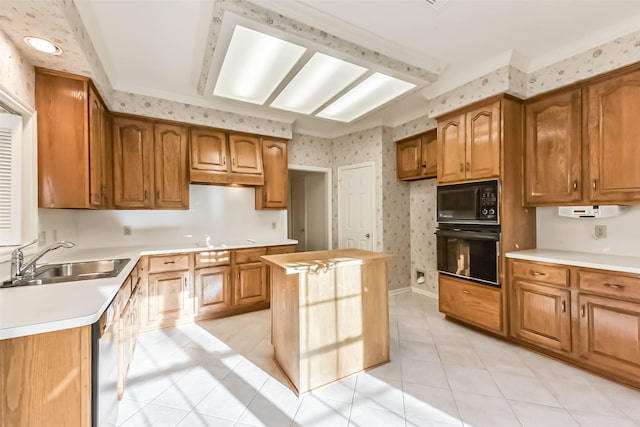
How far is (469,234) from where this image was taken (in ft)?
9.30

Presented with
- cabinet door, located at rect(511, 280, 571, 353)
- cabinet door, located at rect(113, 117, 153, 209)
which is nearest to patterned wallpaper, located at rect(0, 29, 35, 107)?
cabinet door, located at rect(113, 117, 153, 209)

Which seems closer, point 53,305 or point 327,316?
point 53,305

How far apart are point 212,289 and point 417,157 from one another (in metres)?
3.25

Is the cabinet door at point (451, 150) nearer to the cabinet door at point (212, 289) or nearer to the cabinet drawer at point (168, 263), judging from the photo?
the cabinet door at point (212, 289)

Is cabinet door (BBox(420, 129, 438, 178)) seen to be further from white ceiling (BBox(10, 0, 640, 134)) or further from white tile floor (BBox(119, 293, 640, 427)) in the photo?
white tile floor (BBox(119, 293, 640, 427))

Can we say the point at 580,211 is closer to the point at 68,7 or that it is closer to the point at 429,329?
the point at 429,329

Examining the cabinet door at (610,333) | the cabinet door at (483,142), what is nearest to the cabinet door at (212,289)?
the cabinet door at (483,142)

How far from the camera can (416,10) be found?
191 centimetres

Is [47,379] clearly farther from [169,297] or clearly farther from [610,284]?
[610,284]

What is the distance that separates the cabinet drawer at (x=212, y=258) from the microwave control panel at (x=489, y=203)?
2872 millimetres

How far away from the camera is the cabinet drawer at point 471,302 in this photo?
2.66 m

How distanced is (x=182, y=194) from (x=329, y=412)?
9.35 feet

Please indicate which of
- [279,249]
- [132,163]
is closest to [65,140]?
[132,163]

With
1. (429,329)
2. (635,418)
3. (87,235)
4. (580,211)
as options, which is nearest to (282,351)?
(429,329)
